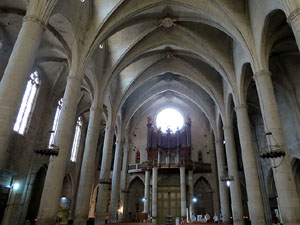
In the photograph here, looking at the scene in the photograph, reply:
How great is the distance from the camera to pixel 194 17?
14.3 metres

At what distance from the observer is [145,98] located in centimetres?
2439

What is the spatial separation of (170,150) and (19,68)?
66.9 ft

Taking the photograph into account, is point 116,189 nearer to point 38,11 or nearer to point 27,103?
point 27,103

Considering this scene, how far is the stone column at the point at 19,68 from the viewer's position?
6.46m

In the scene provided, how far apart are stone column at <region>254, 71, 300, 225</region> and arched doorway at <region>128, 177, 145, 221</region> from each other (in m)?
19.1

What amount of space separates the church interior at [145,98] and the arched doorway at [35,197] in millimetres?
75

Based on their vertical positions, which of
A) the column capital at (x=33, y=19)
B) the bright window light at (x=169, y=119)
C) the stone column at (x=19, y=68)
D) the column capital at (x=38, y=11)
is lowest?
the stone column at (x=19, y=68)

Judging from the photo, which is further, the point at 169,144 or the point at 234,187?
the point at 169,144

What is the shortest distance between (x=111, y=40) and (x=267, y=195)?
20073 millimetres

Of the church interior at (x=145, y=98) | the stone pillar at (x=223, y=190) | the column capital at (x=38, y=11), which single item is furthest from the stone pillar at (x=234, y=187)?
the column capital at (x=38, y=11)

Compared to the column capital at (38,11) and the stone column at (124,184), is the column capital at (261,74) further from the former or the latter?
the stone column at (124,184)

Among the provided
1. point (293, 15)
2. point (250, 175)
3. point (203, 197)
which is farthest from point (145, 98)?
point (293, 15)

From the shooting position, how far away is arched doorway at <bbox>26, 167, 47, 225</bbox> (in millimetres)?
16641

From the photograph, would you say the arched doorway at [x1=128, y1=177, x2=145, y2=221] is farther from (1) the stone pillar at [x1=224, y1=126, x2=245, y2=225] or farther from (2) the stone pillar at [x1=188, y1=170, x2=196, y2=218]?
(1) the stone pillar at [x1=224, y1=126, x2=245, y2=225]
